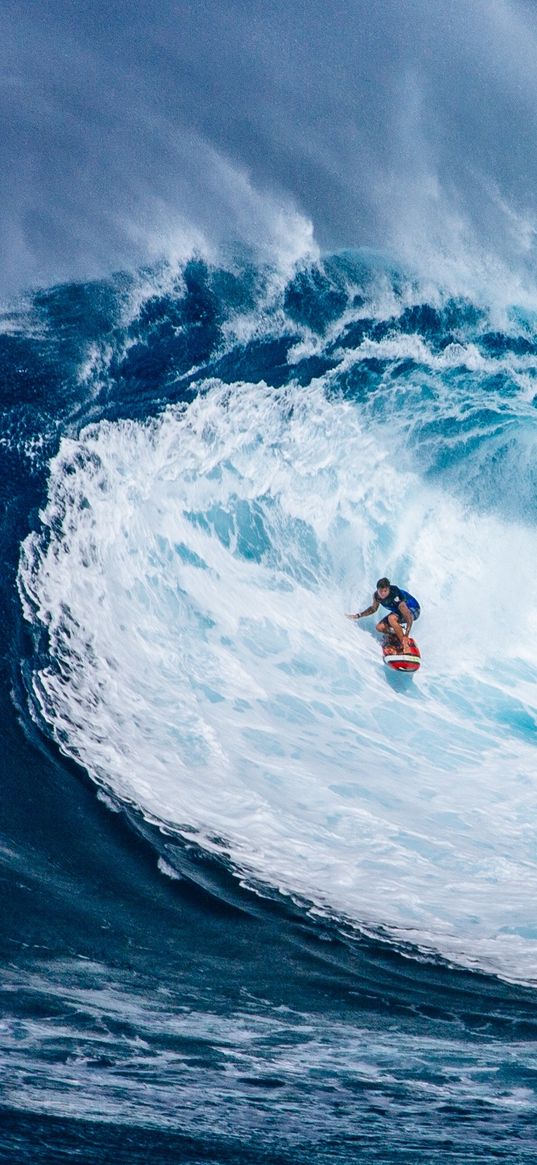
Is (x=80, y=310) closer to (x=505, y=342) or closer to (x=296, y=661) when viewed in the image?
(x=296, y=661)

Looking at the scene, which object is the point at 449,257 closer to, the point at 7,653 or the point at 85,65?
the point at 85,65

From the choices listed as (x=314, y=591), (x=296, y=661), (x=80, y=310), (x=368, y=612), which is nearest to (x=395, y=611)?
(x=368, y=612)

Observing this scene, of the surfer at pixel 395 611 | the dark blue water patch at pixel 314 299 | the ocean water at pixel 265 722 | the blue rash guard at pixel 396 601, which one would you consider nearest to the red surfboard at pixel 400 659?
the surfer at pixel 395 611

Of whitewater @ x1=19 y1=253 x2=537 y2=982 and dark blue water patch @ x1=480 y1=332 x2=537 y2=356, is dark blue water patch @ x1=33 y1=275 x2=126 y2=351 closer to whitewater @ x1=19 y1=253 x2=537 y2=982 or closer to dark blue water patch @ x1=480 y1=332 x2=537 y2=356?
whitewater @ x1=19 y1=253 x2=537 y2=982

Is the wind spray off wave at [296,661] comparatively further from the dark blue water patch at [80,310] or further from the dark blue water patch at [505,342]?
the dark blue water patch at [505,342]

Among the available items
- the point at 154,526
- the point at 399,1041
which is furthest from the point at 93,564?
the point at 399,1041

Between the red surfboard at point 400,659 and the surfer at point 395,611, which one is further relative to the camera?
the surfer at point 395,611
